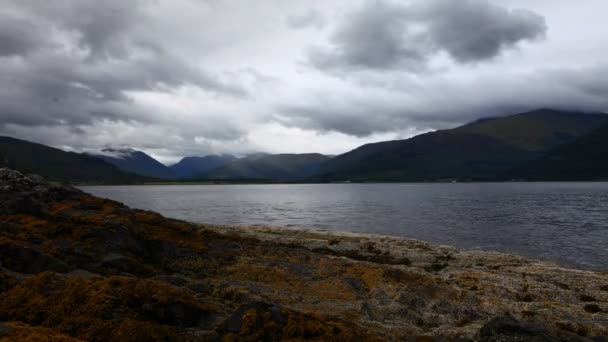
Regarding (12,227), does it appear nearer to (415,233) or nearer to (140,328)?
(140,328)

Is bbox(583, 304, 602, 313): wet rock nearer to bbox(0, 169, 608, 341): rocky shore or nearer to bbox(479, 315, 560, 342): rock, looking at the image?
bbox(0, 169, 608, 341): rocky shore

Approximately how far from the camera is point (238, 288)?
2016 cm

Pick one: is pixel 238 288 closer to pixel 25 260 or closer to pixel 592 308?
pixel 25 260

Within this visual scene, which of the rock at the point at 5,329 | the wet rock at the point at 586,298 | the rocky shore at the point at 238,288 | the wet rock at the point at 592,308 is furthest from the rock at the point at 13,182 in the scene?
the wet rock at the point at 586,298

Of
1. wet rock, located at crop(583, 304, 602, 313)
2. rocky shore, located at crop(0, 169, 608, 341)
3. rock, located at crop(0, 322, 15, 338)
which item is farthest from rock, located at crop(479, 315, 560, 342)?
rock, located at crop(0, 322, 15, 338)

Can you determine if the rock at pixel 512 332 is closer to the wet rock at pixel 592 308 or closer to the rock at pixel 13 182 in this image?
the wet rock at pixel 592 308

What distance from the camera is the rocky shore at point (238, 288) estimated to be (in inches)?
466

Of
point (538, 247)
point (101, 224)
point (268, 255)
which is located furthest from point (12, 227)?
point (538, 247)

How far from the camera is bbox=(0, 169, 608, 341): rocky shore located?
38.8 feet

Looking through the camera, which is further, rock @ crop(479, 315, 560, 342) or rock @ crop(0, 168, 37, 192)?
rock @ crop(0, 168, 37, 192)

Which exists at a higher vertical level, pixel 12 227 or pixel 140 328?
pixel 12 227

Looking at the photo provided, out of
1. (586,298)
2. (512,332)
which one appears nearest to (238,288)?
(512,332)

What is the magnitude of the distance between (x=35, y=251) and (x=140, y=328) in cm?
917

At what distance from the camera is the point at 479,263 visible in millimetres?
34500
